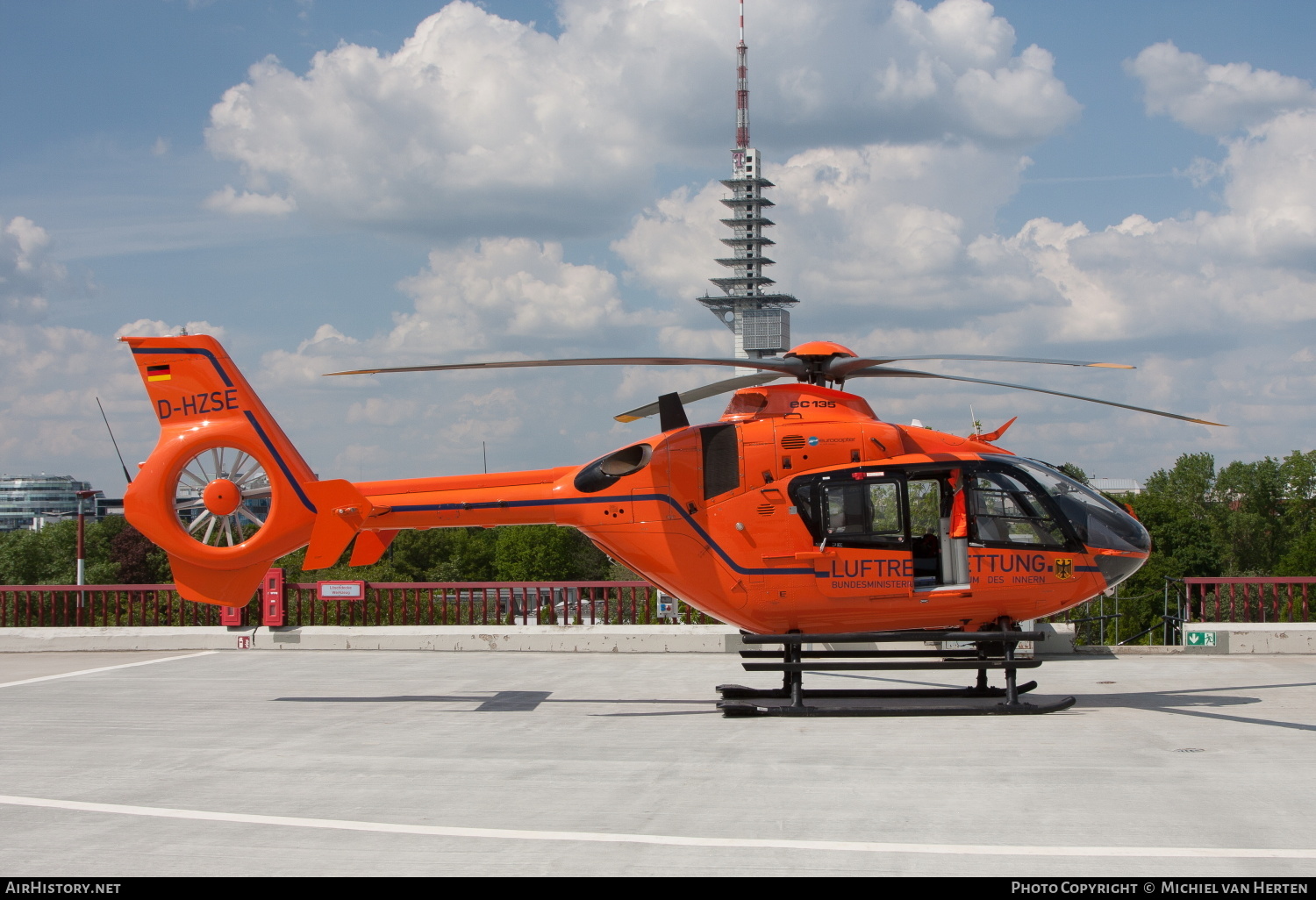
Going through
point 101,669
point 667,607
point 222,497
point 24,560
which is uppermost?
point 222,497

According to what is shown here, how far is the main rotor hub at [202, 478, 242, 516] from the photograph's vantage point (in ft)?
40.4

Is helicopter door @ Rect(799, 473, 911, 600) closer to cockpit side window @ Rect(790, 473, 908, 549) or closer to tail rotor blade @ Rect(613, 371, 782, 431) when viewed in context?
cockpit side window @ Rect(790, 473, 908, 549)

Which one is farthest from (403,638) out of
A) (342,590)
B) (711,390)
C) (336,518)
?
(711,390)

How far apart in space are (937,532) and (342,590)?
1103 centimetres

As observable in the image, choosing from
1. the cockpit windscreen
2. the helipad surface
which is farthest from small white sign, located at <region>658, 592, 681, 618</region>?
the cockpit windscreen

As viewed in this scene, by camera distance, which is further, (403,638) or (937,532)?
(403,638)

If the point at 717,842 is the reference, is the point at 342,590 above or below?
above

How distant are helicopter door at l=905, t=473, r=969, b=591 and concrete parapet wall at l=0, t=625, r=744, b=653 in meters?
5.48

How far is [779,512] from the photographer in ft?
36.8

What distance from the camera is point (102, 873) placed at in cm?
565

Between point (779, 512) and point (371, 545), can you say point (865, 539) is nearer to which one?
point (779, 512)

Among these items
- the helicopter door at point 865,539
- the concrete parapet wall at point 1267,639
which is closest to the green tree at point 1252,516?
the concrete parapet wall at point 1267,639
